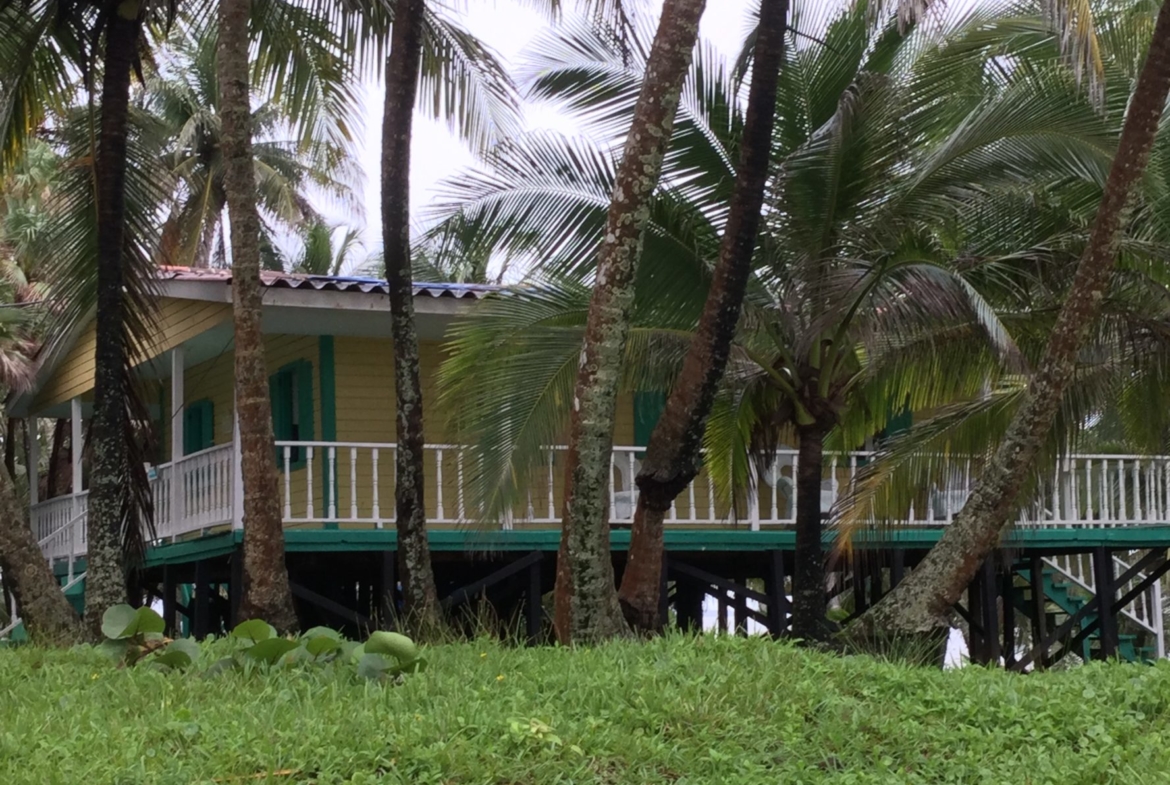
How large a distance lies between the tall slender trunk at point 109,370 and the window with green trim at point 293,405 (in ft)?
15.1

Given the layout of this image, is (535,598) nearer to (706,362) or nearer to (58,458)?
(706,362)

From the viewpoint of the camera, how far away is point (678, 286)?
10.9 m

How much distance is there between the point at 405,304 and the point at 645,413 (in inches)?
264

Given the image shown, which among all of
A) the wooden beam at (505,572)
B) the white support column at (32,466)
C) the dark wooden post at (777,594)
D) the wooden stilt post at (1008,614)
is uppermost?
the white support column at (32,466)

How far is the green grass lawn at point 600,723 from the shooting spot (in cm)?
499

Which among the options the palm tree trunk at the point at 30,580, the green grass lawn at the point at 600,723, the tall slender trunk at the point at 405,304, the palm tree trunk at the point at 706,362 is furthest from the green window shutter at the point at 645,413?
the green grass lawn at the point at 600,723

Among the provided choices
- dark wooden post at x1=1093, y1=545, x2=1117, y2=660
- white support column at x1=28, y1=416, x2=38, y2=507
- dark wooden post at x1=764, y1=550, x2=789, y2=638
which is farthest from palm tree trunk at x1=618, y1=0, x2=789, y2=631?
white support column at x1=28, y1=416, x2=38, y2=507

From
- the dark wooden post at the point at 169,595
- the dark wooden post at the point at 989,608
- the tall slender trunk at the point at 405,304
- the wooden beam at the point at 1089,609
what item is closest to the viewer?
the tall slender trunk at the point at 405,304

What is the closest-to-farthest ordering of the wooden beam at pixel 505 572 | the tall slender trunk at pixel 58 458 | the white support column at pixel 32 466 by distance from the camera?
1. the wooden beam at pixel 505 572
2. the white support column at pixel 32 466
3. the tall slender trunk at pixel 58 458

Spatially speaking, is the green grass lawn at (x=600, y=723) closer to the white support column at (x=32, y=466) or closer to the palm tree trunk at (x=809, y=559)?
the palm tree trunk at (x=809, y=559)

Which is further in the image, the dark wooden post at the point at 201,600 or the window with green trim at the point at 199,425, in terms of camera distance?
the window with green trim at the point at 199,425

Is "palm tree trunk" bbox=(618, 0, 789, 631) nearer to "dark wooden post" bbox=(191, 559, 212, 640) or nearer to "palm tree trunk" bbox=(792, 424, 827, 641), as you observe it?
"palm tree trunk" bbox=(792, 424, 827, 641)

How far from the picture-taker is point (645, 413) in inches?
642

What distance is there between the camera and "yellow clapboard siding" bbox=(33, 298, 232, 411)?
45.8 feet
